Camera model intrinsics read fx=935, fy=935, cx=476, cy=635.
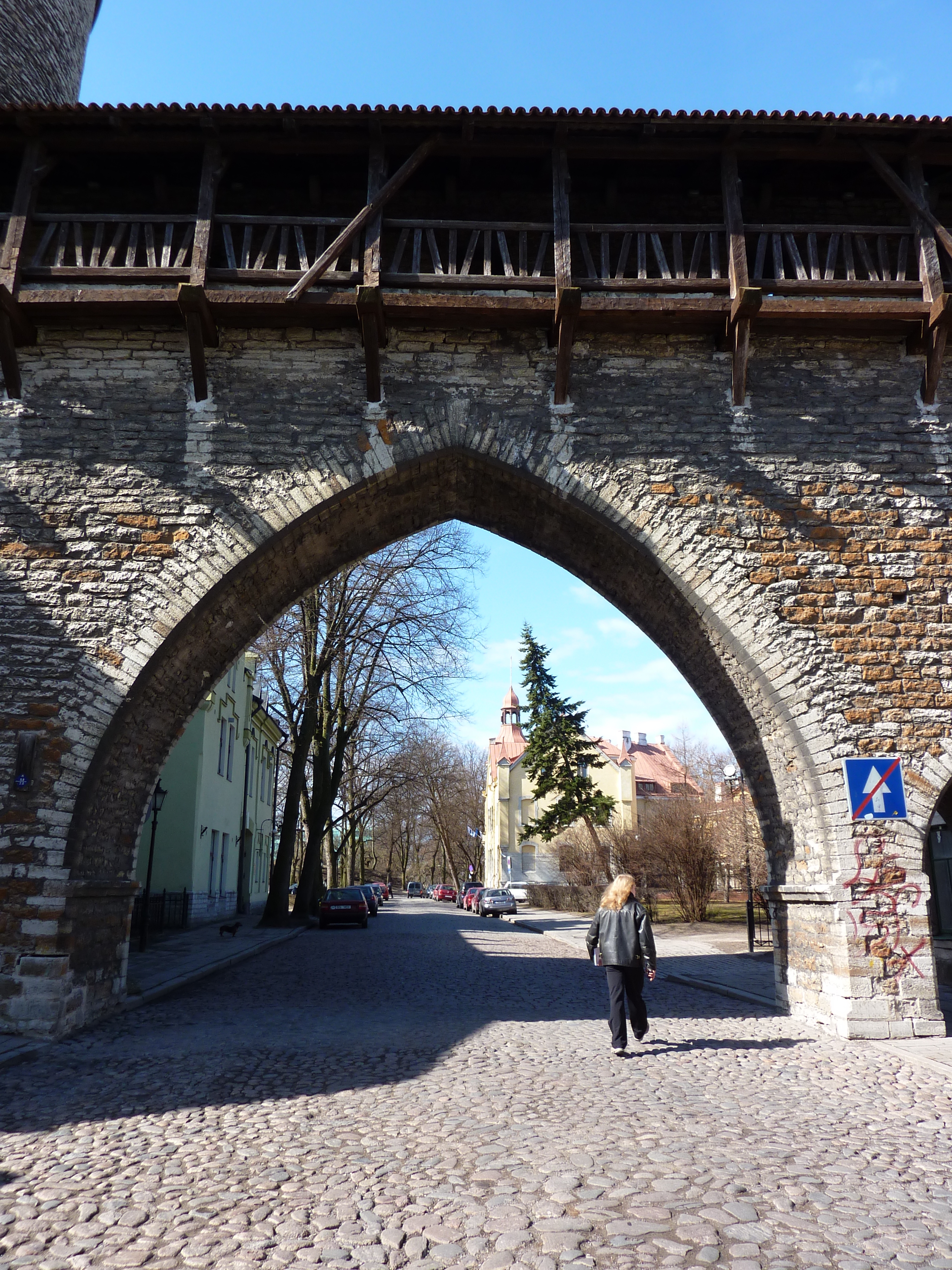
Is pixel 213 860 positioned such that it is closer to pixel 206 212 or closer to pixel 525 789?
pixel 206 212

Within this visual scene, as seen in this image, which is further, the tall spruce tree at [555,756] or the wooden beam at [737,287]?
the tall spruce tree at [555,756]

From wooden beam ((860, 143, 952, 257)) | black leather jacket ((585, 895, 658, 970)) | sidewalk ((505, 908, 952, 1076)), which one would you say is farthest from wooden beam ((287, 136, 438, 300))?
sidewalk ((505, 908, 952, 1076))

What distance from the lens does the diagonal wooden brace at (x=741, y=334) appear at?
31.0 ft

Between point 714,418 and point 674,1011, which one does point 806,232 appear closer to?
point 714,418

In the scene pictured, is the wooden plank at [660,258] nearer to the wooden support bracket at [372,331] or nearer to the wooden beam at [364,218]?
the wooden beam at [364,218]

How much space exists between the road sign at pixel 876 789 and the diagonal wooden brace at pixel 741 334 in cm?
399

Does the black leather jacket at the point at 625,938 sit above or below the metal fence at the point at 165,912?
above

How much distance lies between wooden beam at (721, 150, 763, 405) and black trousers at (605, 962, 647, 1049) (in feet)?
19.7

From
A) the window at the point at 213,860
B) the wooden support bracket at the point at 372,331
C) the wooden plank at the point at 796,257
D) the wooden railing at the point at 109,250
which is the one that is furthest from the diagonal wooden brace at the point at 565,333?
the window at the point at 213,860

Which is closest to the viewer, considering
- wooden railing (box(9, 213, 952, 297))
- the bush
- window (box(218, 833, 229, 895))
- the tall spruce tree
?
wooden railing (box(9, 213, 952, 297))

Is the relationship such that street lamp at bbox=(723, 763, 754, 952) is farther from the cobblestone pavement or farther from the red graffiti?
the cobblestone pavement

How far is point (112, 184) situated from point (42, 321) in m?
2.37

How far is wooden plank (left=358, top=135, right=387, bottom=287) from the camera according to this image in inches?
383

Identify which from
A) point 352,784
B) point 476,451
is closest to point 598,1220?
point 476,451
